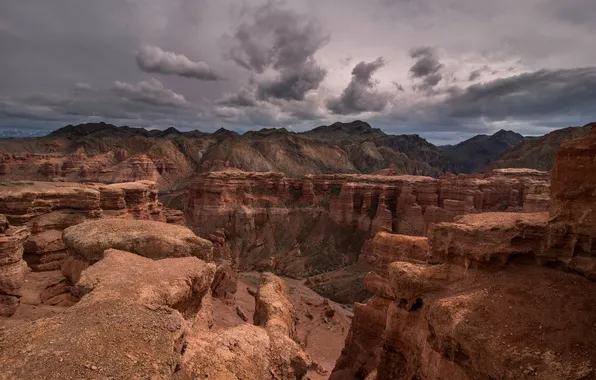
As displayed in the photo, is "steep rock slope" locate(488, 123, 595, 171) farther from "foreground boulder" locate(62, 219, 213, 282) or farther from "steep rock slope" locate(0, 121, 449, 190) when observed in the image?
"foreground boulder" locate(62, 219, 213, 282)

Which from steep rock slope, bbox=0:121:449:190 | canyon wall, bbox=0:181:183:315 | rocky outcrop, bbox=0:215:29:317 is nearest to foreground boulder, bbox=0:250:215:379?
rocky outcrop, bbox=0:215:29:317

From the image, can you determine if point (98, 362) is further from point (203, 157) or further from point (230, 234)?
point (203, 157)

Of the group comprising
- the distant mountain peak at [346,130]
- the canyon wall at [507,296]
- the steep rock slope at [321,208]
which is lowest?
the steep rock slope at [321,208]

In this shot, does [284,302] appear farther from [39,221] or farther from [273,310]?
[39,221]

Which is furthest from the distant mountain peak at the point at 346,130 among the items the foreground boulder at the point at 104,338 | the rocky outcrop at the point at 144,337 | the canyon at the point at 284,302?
the foreground boulder at the point at 104,338

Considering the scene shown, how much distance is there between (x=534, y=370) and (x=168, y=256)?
Answer: 45.3ft

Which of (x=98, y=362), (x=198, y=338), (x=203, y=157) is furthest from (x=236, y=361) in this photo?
(x=203, y=157)

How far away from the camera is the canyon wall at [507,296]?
9305 millimetres

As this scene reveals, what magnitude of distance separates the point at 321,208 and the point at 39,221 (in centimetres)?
4895

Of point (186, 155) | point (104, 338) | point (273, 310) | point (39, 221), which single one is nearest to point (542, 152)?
point (273, 310)

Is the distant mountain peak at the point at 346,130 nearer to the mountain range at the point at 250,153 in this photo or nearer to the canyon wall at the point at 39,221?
the mountain range at the point at 250,153

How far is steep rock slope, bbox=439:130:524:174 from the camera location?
561ft

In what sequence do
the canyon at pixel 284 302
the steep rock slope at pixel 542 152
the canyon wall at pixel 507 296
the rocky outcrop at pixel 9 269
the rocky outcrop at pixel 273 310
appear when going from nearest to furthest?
1. the canyon at pixel 284 302
2. the canyon wall at pixel 507 296
3. the rocky outcrop at pixel 273 310
4. the rocky outcrop at pixel 9 269
5. the steep rock slope at pixel 542 152

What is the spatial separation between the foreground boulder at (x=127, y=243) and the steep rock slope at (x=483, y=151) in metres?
175
